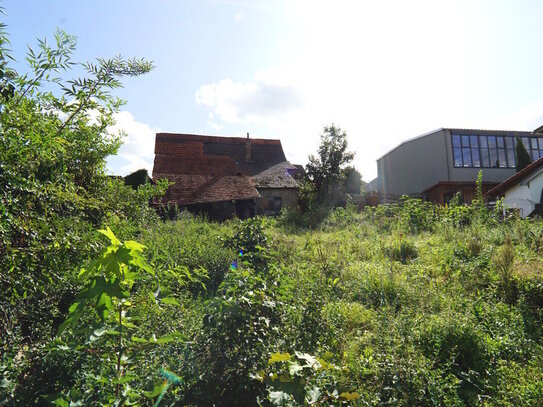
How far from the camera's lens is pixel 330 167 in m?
25.4

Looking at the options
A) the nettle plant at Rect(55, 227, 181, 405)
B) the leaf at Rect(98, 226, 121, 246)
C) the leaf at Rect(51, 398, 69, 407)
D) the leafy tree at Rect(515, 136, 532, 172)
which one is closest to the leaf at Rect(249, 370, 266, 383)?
the nettle plant at Rect(55, 227, 181, 405)

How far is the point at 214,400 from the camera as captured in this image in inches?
97.4

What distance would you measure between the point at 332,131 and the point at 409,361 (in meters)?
24.0

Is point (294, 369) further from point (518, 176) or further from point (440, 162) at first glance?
point (440, 162)

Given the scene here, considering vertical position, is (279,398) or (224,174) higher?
(224,174)

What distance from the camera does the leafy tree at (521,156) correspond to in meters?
25.8

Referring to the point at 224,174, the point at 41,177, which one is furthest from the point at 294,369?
the point at 224,174

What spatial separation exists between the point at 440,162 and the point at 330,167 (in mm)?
8514

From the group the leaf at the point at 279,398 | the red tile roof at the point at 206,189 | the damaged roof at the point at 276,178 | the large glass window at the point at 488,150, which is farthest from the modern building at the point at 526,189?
the leaf at the point at 279,398

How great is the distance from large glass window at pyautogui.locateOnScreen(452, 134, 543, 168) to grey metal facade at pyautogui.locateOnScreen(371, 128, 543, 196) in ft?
0.25

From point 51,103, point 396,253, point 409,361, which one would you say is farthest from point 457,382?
point 396,253

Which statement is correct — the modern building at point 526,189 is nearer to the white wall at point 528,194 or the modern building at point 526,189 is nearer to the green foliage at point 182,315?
the white wall at point 528,194

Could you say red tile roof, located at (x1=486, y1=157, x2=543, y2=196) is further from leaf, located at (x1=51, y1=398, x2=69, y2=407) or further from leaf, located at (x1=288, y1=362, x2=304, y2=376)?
leaf, located at (x1=51, y1=398, x2=69, y2=407)

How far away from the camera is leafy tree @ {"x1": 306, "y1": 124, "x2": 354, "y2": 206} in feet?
80.7
